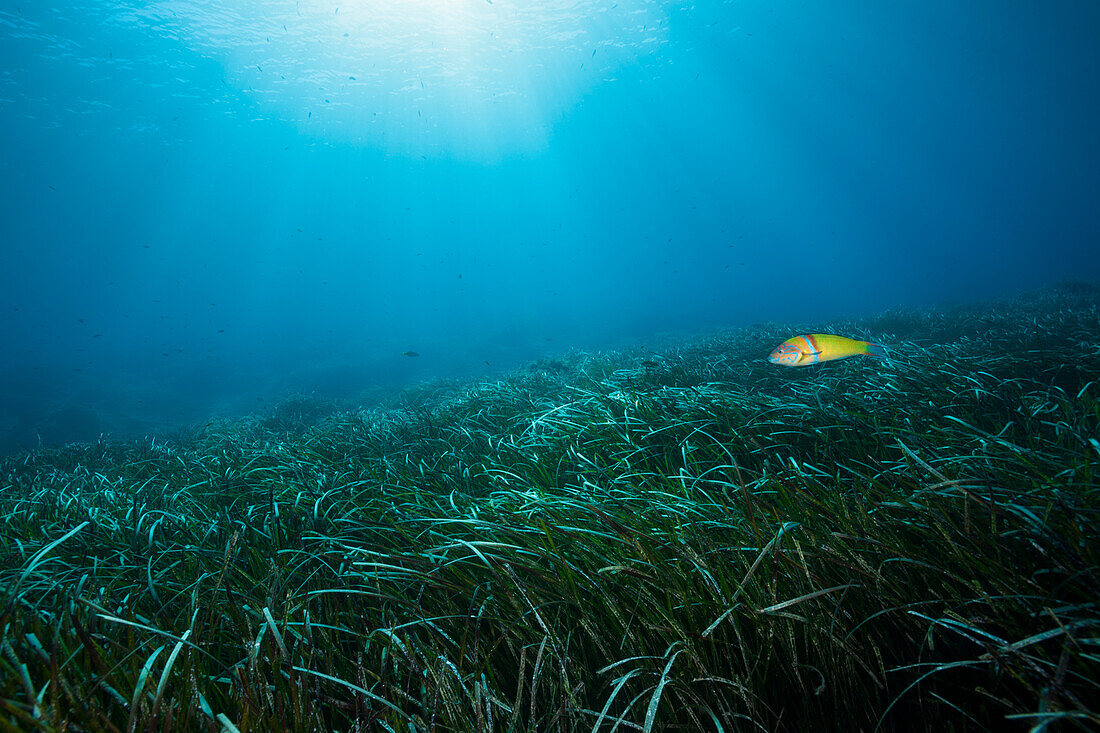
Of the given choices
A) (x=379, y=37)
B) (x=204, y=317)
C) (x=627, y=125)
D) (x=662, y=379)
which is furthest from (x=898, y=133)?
(x=204, y=317)

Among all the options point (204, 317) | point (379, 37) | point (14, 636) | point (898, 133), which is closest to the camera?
point (14, 636)

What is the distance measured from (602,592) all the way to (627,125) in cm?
7866

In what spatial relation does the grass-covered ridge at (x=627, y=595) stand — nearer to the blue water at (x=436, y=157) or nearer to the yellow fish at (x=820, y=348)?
the yellow fish at (x=820, y=348)

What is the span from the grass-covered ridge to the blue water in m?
17.4

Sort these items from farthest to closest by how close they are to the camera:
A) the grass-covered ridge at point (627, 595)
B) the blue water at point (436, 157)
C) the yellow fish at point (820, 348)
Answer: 1. the blue water at point (436, 157)
2. the yellow fish at point (820, 348)
3. the grass-covered ridge at point (627, 595)

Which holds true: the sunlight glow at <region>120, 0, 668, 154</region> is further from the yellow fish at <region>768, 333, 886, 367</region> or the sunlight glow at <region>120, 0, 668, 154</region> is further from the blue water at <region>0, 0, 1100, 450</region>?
the yellow fish at <region>768, 333, 886, 367</region>

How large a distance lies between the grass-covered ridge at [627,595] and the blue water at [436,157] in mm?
17448

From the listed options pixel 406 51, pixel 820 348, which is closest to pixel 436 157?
pixel 406 51

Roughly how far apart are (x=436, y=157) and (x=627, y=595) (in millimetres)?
83333

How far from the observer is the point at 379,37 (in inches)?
1315

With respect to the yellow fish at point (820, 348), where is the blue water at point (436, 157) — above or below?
above

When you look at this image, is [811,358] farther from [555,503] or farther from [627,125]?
[627,125]

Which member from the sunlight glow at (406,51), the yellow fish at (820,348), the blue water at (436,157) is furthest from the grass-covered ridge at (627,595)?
the sunlight glow at (406,51)

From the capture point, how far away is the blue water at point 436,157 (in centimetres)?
2845
